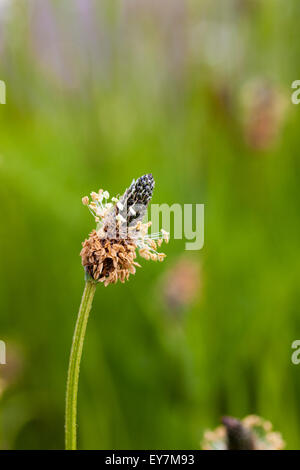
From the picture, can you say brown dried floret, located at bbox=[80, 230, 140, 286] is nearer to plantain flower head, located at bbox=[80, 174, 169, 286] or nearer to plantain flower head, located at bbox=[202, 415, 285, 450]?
plantain flower head, located at bbox=[80, 174, 169, 286]

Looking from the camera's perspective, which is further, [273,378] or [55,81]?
[55,81]

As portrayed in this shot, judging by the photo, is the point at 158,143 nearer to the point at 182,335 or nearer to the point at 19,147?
the point at 19,147

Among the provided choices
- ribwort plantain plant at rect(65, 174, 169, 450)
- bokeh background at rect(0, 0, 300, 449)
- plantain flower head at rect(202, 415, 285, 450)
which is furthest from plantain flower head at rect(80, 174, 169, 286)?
bokeh background at rect(0, 0, 300, 449)

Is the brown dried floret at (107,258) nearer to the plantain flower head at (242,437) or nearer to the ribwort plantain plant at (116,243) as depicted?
the ribwort plantain plant at (116,243)

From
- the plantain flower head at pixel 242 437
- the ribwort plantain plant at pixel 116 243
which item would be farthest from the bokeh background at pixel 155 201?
the ribwort plantain plant at pixel 116 243

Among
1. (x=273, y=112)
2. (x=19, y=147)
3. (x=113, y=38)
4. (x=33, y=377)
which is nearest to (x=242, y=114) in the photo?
(x=273, y=112)

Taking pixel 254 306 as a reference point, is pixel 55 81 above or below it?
above

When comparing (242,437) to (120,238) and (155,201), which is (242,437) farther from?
(155,201)
